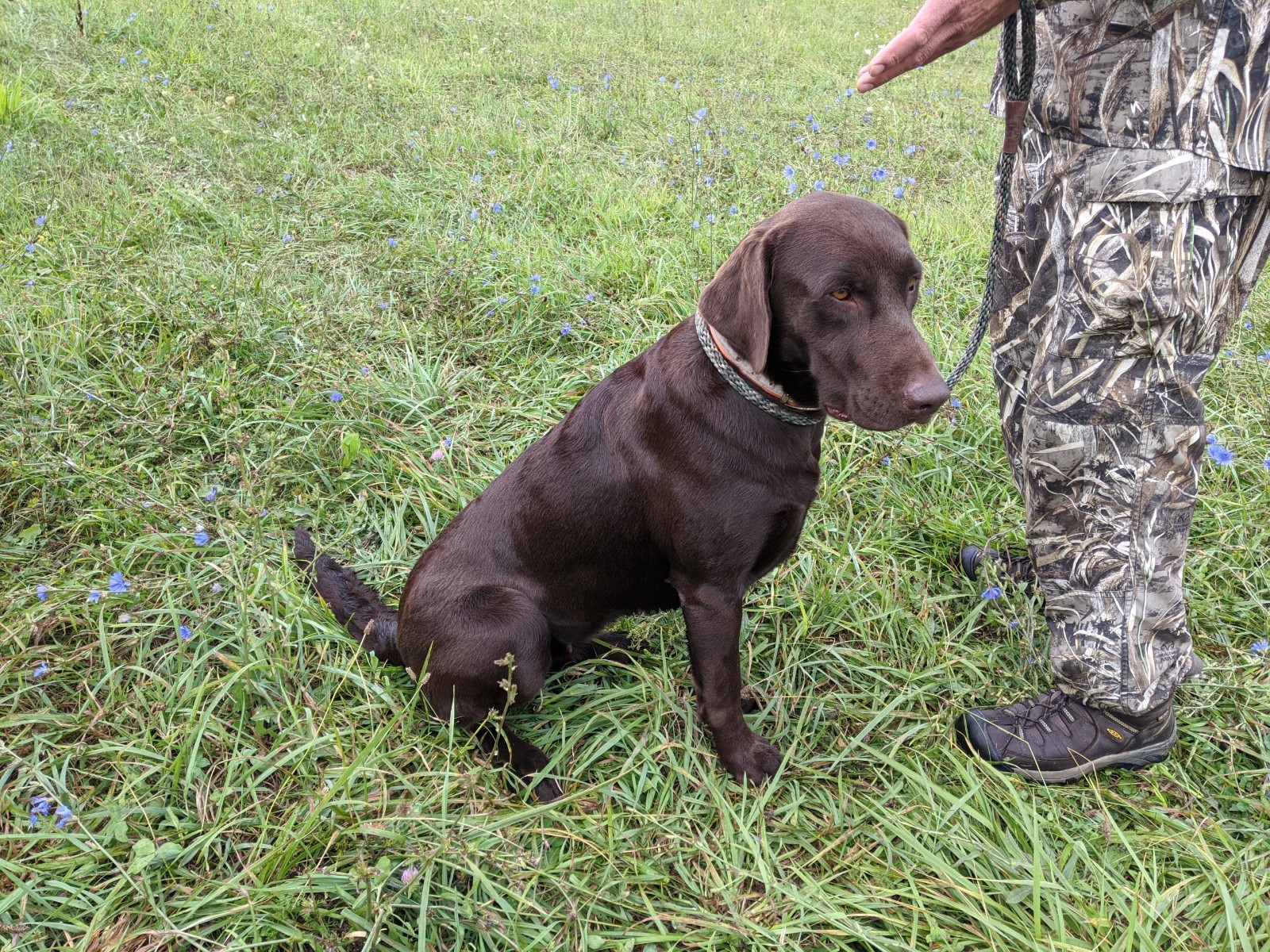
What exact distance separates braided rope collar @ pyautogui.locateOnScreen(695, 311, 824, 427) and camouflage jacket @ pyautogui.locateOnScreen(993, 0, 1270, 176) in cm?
81

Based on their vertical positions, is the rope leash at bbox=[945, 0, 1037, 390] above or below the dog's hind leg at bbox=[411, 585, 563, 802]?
above

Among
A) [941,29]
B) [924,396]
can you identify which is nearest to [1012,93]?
[941,29]

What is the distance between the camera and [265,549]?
2.62 metres

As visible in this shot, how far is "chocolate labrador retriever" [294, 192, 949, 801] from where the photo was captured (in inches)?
73.3

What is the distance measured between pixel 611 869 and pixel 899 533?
1503 millimetres

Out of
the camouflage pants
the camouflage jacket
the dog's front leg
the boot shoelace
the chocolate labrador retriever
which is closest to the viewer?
the camouflage jacket

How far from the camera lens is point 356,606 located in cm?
241

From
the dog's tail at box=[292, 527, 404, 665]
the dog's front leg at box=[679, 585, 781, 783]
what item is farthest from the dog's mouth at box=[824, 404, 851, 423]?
the dog's tail at box=[292, 527, 404, 665]

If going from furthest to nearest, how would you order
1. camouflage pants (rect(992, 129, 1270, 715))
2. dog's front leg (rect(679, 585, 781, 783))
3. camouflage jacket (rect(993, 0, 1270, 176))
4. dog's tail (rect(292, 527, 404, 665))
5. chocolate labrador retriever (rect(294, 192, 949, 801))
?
1. dog's tail (rect(292, 527, 404, 665))
2. dog's front leg (rect(679, 585, 781, 783))
3. chocolate labrador retriever (rect(294, 192, 949, 801))
4. camouflage pants (rect(992, 129, 1270, 715))
5. camouflage jacket (rect(993, 0, 1270, 176))

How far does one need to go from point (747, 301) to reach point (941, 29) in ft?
2.21

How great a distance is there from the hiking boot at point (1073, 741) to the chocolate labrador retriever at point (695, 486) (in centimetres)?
57

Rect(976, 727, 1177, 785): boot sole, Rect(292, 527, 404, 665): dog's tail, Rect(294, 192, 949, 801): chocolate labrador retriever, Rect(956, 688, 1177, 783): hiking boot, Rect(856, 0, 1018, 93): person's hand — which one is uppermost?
Rect(856, 0, 1018, 93): person's hand

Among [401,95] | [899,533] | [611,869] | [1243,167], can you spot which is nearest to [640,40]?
[401,95]

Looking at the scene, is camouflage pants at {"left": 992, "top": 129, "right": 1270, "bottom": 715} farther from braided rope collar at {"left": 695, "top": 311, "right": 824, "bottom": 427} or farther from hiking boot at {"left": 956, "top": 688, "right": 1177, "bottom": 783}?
braided rope collar at {"left": 695, "top": 311, "right": 824, "bottom": 427}
